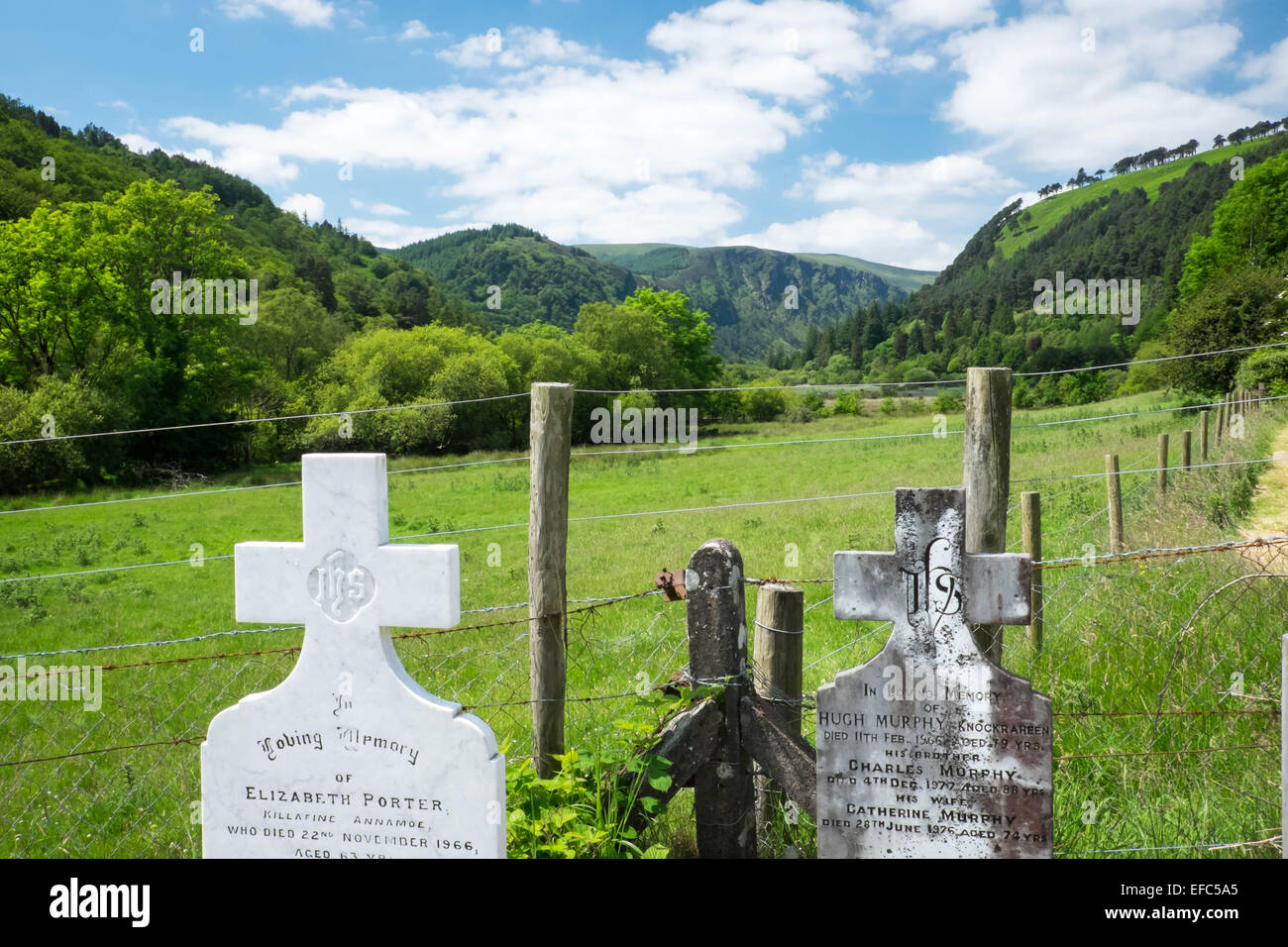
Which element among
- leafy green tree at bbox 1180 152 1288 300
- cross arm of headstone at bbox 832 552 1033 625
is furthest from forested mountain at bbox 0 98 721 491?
leafy green tree at bbox 1180 152 1288 300

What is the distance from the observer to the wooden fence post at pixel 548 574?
3670 millimetres

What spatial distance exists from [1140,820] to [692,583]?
88.4 inches

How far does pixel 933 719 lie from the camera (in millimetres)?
3227

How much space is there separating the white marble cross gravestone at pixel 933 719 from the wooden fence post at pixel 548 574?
43.9 inches

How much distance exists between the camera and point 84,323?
3891cm

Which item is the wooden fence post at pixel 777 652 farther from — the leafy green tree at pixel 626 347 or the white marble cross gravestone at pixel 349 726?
the leafy green tree at pixel 626 347

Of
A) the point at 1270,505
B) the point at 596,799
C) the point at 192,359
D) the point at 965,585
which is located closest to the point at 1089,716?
the point at 965,585

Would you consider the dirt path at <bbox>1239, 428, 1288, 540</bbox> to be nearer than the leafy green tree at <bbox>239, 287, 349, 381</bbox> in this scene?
Yes

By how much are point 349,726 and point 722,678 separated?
1.40 m

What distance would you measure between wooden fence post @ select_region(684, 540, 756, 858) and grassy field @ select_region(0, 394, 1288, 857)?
30 centimetres

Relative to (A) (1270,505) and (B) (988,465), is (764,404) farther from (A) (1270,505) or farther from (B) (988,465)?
(B) (988,465)

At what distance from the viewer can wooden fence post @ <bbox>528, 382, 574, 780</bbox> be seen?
367 cm

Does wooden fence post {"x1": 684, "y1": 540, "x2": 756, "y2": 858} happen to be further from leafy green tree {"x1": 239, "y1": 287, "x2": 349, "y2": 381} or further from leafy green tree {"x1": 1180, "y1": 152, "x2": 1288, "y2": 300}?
leafy green tree {"x1": 1180, "y1": 152, "x2": 1288, "y2": 300}

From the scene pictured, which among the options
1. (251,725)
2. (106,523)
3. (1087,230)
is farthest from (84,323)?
(1087,230)
